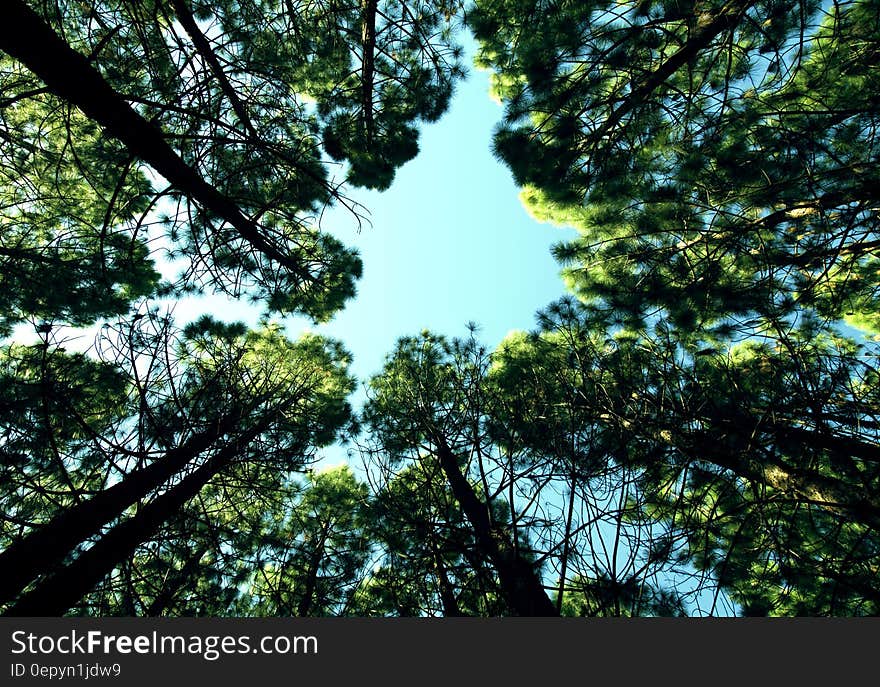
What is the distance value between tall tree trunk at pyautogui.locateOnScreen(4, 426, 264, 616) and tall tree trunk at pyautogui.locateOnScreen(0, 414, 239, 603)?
0.44 feet

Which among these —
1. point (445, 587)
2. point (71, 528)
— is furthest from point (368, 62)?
point (445, 587)

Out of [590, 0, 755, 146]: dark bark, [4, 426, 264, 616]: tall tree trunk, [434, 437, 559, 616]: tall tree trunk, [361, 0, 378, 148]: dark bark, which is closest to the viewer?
[4, 426, 264, 616]: tall tree trunk

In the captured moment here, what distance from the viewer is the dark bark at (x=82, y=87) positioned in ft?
6.37

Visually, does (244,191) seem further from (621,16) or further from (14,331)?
(14,331)

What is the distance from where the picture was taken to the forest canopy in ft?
9.63

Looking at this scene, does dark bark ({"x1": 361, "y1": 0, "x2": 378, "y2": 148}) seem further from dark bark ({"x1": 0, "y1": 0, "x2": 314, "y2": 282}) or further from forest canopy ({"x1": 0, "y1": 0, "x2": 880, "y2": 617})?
dark bark ({"x1": 0, "y1": 0, "x2": 314, "y2": 282})

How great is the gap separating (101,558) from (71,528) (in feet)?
1.28

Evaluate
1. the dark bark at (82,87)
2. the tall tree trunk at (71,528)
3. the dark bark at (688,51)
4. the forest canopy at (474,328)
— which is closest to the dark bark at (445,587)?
the forest canopy at (474,328)

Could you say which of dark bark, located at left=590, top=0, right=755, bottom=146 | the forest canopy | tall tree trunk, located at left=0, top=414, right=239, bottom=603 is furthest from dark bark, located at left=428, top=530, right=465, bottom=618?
dark bark, located at left=590, top=0, right=755, bottom=146

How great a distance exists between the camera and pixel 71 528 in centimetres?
293

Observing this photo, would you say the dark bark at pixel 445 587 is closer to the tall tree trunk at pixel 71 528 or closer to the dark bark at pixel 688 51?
the tall tree trunk at pixel 71 528

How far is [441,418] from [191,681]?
2960 mm

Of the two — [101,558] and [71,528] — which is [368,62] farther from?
[101,558]

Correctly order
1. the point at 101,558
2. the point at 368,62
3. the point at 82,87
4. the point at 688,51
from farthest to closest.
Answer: the point at 368,62 → the point at 688,51 → the point at 101,558 → the point at 82,87
